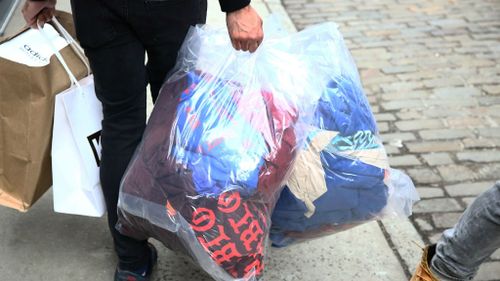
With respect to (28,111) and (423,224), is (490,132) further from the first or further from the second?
(28,111)

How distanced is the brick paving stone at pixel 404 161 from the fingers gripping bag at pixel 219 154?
1.47 meters

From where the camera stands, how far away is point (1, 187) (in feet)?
7.57

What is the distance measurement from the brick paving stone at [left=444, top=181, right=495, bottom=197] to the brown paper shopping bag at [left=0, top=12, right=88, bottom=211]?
1939 millimetres

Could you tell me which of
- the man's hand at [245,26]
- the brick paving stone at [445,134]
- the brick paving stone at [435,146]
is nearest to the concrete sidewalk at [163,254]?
the brick paving stone at [435,146]

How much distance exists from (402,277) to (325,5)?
13.2 ft

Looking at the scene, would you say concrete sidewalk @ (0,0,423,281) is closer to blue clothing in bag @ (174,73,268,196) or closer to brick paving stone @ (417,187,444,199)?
brick paving stone @ (417,187,444,199)

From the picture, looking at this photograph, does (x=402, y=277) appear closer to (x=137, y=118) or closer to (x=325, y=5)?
(x=137, y=118)

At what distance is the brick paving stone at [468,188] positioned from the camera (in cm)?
306

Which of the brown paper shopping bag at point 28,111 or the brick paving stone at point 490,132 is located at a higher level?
the brown paper shopping bag at point 28,111

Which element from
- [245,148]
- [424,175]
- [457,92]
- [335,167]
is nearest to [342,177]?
[335,167]

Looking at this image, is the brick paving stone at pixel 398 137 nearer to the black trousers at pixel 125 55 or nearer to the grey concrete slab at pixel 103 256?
the grey concrete slab at pixel 103 256

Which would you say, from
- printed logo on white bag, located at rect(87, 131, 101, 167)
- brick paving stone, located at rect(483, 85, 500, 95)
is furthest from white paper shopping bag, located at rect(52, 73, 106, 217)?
brick paving stone, located at rect(483, 85, 500, 95)

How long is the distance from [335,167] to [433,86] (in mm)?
2507

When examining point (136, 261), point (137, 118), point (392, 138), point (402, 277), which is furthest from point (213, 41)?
point (392, 138)
